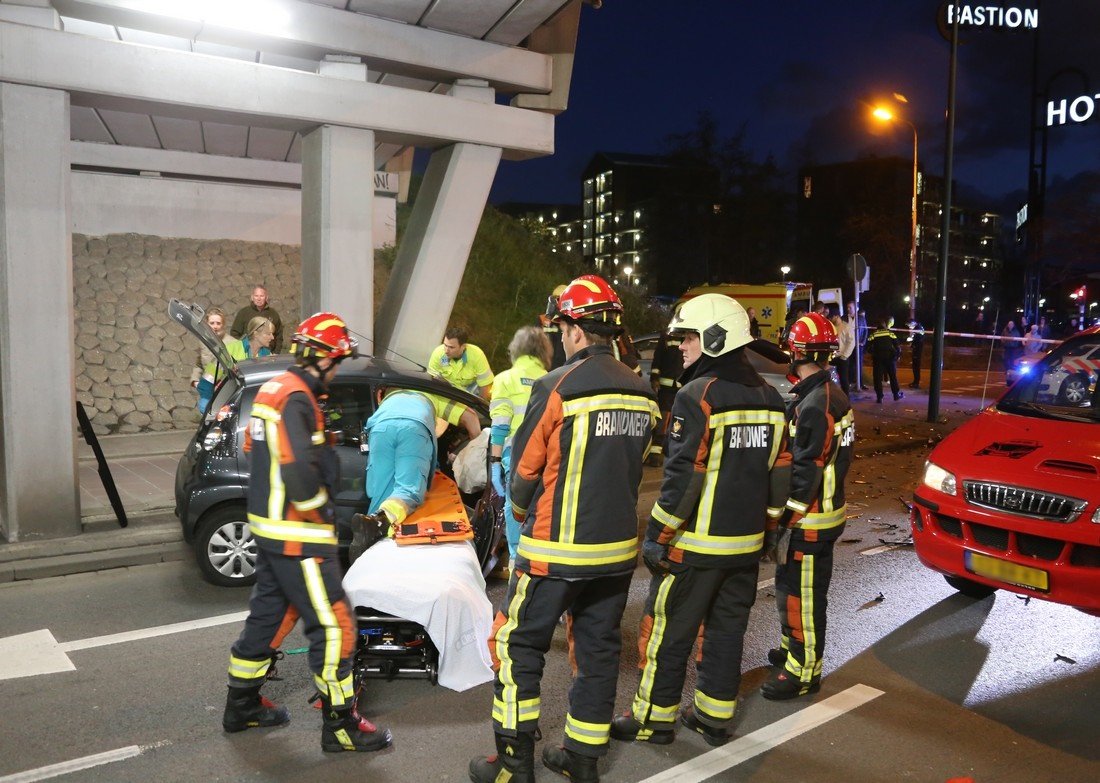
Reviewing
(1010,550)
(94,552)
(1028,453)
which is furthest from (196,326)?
(1028,453)

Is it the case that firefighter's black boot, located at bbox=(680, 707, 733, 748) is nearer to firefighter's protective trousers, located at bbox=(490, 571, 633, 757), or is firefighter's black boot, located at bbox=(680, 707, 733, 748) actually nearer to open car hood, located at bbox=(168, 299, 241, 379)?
firefighter's protective trousers, located at bbox=(490, 571, 633, 757)

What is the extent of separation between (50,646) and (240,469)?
1631 mm

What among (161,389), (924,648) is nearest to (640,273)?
(161,389)

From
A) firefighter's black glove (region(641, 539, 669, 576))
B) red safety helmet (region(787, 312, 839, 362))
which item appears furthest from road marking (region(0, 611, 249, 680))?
red safety helmet (region(787, 312, 839, 362))

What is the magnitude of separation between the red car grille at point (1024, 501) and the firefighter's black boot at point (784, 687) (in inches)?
65.1

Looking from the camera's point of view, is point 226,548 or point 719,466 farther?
point 226,548

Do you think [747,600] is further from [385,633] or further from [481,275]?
[481,275]

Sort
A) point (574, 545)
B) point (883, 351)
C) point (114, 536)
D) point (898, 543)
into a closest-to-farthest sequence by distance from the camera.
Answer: point (574, 545)
point (114, 536)
point (898, 543)
point (883, 351)

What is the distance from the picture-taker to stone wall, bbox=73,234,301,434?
12430 millimetres

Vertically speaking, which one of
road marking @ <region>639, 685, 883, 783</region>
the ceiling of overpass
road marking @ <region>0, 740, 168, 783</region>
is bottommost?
road marking @ <region>639, 685, 883, 783</region>

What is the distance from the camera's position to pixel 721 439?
4.03 m

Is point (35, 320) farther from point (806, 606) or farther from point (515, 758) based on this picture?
point (806, 606)

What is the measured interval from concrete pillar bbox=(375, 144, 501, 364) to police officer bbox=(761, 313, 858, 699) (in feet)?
18.5

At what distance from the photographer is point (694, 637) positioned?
13.7 ft
